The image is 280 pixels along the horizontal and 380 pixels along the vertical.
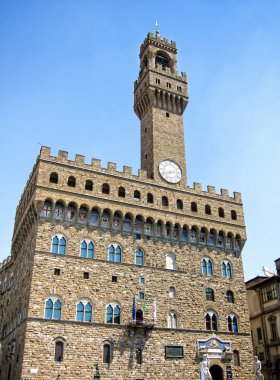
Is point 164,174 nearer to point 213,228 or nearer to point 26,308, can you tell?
point 213,228

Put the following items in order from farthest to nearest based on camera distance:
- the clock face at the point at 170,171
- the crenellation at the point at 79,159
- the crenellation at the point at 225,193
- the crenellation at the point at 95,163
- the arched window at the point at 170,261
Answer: the crenellation at the point at 225,193 → the clock face at the point at 170,171 → the arched window at the point at 170,261 → the crenellation at the point at 95,163 → the crenellation at the point at 79,159

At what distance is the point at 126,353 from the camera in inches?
1344

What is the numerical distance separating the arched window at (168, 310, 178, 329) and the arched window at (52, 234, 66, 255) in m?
11.3

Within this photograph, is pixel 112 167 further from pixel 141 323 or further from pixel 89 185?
pixel 141 323

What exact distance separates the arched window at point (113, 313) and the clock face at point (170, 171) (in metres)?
14.4

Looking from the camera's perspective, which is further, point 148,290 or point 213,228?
point 213,228

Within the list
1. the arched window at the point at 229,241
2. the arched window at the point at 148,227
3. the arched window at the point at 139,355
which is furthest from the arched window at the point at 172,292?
the arched window at the point at 229,241

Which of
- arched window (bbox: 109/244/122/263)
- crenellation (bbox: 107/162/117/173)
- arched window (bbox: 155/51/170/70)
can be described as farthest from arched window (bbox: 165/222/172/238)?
arched window (bbox: 155/51/170/70)

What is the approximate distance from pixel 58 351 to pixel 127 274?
8783mm

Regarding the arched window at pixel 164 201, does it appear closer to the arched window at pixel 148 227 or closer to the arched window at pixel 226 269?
the arched window at pixel 148 227

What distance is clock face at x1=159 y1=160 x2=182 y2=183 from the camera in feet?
142

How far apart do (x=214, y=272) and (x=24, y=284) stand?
18.4 m

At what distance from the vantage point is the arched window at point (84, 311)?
33.8 metres

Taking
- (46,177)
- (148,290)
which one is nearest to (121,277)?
(148,290)
